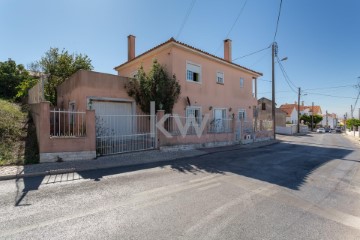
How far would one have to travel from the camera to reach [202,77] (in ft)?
49.7

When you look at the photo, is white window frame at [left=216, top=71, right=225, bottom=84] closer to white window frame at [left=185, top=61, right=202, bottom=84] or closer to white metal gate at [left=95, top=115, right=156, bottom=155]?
white window frame at [left=185, top=61, right=202, bottom=84]

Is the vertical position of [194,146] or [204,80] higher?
[204,80]

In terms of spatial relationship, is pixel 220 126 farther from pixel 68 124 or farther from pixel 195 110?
pixel 68 124

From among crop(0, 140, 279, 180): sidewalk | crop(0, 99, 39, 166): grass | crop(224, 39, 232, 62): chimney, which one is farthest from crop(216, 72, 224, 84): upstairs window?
crop(0, 99, 39, 166): grass

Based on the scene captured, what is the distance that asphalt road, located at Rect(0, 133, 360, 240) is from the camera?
3480mm

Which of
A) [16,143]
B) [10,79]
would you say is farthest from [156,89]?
[10,79]

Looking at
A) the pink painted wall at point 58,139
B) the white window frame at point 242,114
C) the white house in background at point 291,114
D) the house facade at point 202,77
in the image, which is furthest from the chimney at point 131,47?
the white house in background at point 291,114

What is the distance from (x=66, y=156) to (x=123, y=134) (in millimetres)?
3384

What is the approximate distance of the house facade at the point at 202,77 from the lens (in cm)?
1352

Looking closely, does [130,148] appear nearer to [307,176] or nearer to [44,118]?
[44,118]

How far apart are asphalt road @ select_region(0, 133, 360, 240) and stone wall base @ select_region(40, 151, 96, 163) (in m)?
1.59

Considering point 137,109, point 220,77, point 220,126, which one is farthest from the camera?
point 220,77

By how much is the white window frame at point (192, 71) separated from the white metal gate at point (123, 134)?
4.38 meters

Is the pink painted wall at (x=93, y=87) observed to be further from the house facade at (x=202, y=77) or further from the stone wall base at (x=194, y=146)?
the stone wall base at (x=194, y=146)
